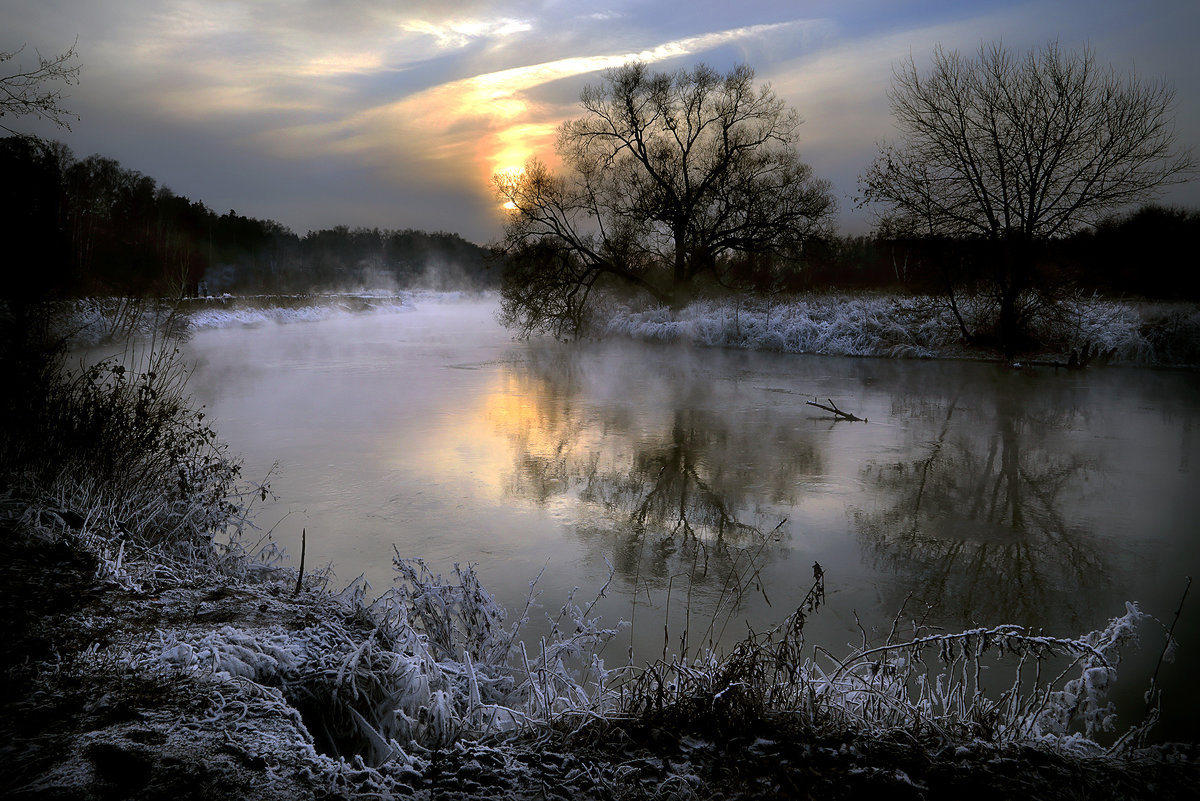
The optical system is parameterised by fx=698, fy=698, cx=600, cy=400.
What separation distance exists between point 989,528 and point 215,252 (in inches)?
2428

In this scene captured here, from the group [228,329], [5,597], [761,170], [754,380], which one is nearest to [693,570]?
[5,597]

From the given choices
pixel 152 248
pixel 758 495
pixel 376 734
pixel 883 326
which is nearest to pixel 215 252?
pixel 152 248

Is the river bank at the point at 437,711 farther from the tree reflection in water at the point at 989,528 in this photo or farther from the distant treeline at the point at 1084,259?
the distant treeline at the point at 1084,259

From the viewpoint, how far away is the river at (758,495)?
4.81 m

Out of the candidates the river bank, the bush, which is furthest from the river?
the bush

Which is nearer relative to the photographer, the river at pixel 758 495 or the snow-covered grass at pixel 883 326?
the river at pixel 758 495

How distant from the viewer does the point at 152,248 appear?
32.2 m

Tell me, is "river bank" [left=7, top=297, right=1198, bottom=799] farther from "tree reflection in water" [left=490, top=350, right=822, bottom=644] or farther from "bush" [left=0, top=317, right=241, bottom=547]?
"bush" [left=0, top=317, right=241, bottom=547]

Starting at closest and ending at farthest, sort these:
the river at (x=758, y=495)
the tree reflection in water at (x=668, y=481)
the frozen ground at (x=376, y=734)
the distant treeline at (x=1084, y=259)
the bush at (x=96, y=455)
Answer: the frozen ground at (x=376, y=734)
the river at (x=758, y=495)
the bush at (x=96, y=455)
the tree reflection in water at (x=668, y=481)
the distant treeline at (x=1084, y=259)

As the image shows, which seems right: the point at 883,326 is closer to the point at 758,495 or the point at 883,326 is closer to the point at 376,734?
the point at 758,495

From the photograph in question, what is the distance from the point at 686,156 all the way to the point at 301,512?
909 inches

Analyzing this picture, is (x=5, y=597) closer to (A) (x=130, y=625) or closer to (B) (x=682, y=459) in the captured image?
(A) (x=130, y=625)

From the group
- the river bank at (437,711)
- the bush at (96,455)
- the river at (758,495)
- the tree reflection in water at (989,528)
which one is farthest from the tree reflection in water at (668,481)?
the bush at (96,455)

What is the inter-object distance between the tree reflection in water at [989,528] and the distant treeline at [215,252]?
5948 mm
